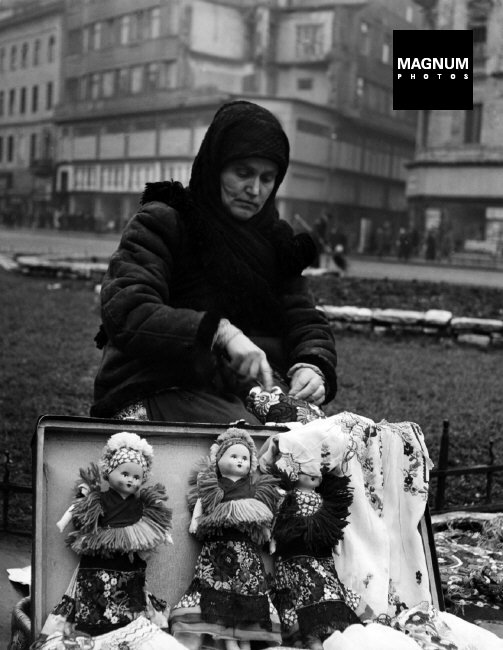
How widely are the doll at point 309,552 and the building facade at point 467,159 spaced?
35330 millimetres

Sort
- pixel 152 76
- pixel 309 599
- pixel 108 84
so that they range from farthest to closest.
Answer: pixel 108 84, pixel 152 76, pixel 309 599

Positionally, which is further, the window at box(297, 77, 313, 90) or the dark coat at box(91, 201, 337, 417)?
the window at box(297, 77, 313, 90)

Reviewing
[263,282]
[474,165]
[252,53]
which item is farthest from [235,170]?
[252,53]

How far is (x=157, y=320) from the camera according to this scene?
319cm

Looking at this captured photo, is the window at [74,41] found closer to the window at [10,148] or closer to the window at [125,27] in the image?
the window at [125,27]

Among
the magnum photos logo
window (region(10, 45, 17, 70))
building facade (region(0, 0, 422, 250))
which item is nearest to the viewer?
the magnum photos logo

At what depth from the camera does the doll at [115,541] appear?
2697 millimetres

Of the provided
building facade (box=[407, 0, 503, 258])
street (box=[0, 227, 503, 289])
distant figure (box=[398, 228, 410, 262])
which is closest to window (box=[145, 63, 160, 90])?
building facade (box=[407, 0, 503, 258])

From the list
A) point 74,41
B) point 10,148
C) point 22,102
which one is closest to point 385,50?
point 74,41

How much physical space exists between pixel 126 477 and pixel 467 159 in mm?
40392

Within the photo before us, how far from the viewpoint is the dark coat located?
10.5 feet

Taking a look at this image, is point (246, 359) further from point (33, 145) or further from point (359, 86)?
point (33, 145)

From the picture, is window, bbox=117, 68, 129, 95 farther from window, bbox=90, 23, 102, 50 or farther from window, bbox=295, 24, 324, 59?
window, bbox=295, 24, 324, 59

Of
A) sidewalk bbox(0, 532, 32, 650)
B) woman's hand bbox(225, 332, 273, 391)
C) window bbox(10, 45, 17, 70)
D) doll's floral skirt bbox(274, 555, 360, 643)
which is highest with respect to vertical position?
window bbox(10, 45, 17, 70)
